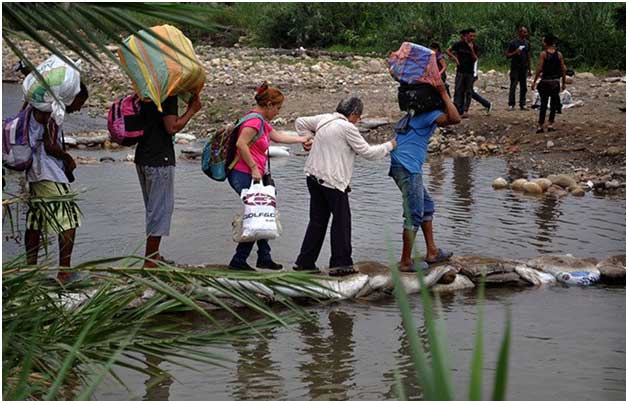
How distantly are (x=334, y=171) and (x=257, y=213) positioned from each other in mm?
573

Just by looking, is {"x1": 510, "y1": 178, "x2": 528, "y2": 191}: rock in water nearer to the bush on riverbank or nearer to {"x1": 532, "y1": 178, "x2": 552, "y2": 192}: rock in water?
{"x1": 532, "y1": 178, "x2": 552, "y2": 192}: rock in water

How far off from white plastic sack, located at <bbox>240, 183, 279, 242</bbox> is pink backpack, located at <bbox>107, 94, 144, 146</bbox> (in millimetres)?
801

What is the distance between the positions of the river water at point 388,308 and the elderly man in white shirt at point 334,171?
515 millimetres

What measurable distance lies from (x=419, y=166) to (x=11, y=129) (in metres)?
2.65

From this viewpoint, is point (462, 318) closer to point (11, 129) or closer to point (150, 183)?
point (150, 183)

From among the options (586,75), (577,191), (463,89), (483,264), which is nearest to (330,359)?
(483,264)

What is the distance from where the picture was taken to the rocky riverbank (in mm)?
14750

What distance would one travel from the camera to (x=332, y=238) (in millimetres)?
7707

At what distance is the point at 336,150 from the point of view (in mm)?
7500

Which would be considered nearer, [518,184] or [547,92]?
[518,184]

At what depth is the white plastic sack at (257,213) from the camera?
7.49m

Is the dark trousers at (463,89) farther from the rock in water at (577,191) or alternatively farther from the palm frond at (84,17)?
the palm frond at (84,17)

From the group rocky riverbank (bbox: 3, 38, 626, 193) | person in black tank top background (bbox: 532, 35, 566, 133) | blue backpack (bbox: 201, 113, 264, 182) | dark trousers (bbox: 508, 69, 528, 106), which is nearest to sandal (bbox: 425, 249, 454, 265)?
blue backpack (bbox: 201, 113, 264, 182)

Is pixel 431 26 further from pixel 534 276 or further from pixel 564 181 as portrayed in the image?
pixel 534 276
